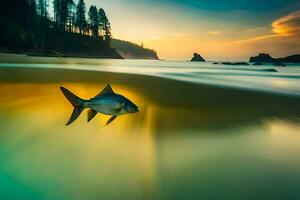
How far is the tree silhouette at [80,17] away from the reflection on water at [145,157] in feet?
290

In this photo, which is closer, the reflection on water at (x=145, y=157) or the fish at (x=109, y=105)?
the reflection on water at (x=145, y=157)

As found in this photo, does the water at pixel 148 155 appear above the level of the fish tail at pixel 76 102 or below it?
below

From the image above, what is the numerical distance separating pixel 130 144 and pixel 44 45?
64566mm

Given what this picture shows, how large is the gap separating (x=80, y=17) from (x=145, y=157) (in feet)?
307

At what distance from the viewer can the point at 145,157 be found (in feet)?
16.4

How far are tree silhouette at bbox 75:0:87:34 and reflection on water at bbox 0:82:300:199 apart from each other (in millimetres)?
88303

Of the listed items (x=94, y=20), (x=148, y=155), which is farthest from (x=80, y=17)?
(x=148, y=155)

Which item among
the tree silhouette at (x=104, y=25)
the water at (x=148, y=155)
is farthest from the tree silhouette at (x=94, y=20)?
the water at (x=148, y=155)

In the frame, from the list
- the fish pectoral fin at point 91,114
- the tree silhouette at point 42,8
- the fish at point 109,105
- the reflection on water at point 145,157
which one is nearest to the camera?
the reflection on water at point 145,157

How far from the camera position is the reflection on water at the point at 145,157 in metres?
3.86

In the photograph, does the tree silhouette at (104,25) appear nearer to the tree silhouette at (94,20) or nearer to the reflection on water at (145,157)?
the tree silhouette at (94,20)

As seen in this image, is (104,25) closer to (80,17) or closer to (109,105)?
(80,17)

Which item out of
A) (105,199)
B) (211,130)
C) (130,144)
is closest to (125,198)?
(105,199)

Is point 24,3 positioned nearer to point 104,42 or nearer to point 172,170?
point 104,42
